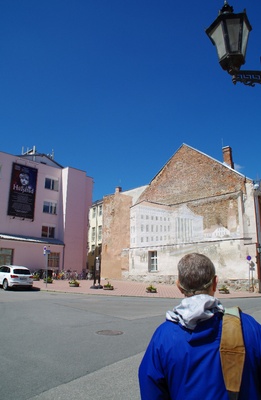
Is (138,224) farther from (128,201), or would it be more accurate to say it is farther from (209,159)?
Result: (209,159)

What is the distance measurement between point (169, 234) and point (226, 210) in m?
6.24

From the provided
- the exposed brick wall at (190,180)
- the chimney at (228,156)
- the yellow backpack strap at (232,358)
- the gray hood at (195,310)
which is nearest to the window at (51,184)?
the exposed brick wall at (190,180)

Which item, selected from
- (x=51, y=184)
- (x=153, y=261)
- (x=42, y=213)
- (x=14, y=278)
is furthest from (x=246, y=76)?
(x=51, y=184)

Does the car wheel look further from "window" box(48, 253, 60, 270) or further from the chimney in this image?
the chimney

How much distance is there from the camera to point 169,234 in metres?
30.4

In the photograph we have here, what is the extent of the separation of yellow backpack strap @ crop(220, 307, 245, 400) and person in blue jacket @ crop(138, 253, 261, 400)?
0.03 metres

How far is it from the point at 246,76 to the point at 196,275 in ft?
11.8

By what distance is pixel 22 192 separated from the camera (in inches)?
1463

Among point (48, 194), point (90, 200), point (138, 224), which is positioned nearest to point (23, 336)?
point (138, 224)

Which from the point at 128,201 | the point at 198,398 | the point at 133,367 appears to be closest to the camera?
the point at 198,398

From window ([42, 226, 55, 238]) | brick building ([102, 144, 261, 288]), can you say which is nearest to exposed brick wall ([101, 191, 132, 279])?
brick building ([102, 144, 261, 288])

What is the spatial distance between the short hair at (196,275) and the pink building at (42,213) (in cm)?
3226

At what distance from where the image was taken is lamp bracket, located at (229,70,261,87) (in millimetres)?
4559

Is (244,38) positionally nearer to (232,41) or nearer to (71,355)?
(232,41)
